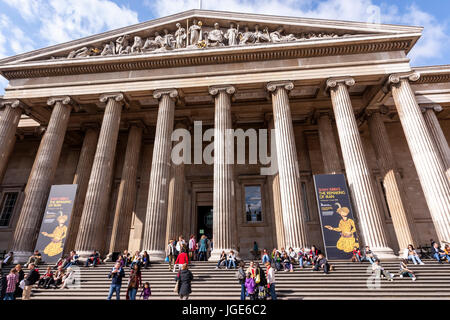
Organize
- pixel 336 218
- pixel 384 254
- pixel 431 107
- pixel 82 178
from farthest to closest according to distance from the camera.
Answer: pixel 431 107 < pixel 82 178 < pixel 336 218 < pixel 384 254

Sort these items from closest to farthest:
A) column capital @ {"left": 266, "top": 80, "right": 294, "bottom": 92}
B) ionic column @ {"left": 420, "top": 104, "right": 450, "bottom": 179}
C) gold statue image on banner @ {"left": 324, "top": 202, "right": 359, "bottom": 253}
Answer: gold statue image on banner @ {"left": 324, "top": 202, "right": 359, "bottom": 253}
column capital @ {"left": 266, "top": 80, "right": 294, "bottom": 92}
ionic column @ {"left": 420, "top": 104, "right": 450, "bottom": 179}

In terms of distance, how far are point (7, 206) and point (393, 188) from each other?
94.4ft

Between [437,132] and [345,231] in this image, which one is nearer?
[345,231]

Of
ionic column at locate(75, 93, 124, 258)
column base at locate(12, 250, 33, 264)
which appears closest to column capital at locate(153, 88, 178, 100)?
ionic column at locate(75, 93, 124, 258)

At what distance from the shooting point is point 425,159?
1291 centimetres

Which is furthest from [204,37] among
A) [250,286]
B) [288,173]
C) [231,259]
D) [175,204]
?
[250,286]

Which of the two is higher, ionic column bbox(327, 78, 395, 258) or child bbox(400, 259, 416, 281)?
ionic column bbox(327, 78, 395, 258)

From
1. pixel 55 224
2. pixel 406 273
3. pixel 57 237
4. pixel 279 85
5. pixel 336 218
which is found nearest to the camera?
pixel 406 273

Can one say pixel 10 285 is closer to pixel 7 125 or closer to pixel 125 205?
pixel 125 205

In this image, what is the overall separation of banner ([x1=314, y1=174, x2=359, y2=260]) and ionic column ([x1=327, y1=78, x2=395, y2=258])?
99 centimetres

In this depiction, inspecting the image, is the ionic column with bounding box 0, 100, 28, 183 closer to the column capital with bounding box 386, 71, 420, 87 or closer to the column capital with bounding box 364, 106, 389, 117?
the column capital with bounding box 386, 71, 420, 87

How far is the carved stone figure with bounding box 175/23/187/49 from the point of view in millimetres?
16594

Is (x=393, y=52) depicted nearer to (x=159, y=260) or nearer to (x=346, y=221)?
(x=346, y=221)
